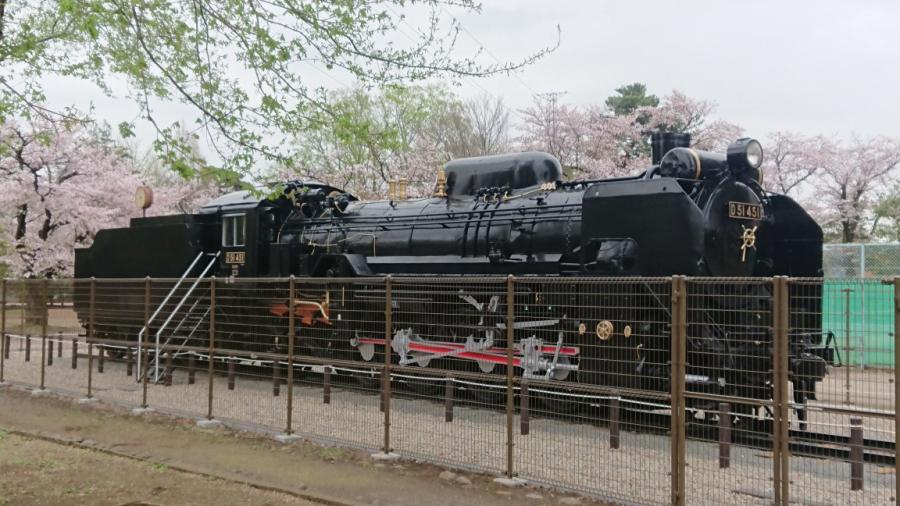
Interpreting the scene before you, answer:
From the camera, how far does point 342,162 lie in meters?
30.6

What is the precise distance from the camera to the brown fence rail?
5488mm

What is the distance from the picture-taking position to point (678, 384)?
17.2 ft

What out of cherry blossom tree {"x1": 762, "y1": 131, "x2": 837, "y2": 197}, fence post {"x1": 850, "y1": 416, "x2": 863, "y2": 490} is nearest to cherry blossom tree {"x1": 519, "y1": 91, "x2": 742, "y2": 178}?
cherry blossom tree {"x1": 762, "y1": 131, "x2": 837, "y2": 197}

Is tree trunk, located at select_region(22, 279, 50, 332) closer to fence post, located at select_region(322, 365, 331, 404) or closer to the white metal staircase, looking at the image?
the white metal staircase

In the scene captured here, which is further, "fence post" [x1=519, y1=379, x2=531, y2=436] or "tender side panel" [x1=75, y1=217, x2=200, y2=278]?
"tender side panel" [x1=75, y1=217, x2=200, y2=278]

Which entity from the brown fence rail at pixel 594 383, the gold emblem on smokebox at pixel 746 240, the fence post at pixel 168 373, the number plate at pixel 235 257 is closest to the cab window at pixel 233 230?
the number plate at pixel 235 257

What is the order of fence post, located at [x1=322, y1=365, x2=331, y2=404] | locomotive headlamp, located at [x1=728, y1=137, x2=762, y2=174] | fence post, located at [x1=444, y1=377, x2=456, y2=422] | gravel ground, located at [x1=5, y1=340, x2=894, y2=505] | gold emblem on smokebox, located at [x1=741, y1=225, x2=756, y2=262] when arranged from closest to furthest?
gravel ground, located at [x1=5, y1=340, x2=894, y2=505] → fence post, located at [x1=444, y1=377, x2=456, y2=422] → fence post, located at [x1=322, y1=365, x2=331, y2=404] → gold emblem on smokebox, located at [x1=741, y1=225, x2=756, y2=262] → locomotive headlamp, located at [x1=728, y1=137, x2=762, y2=174]

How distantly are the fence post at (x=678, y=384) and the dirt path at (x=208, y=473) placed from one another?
791mm

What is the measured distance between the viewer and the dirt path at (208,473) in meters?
5.88

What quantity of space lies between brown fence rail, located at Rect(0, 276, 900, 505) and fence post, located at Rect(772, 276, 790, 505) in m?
0.01

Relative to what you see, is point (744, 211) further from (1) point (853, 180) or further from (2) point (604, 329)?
(1) point (853, 180)

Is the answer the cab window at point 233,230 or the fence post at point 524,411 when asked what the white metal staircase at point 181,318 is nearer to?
the cab window at point 233,230

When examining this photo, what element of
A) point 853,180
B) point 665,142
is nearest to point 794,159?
point 853,180

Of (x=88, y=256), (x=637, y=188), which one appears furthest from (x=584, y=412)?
(x=88, y=256)
